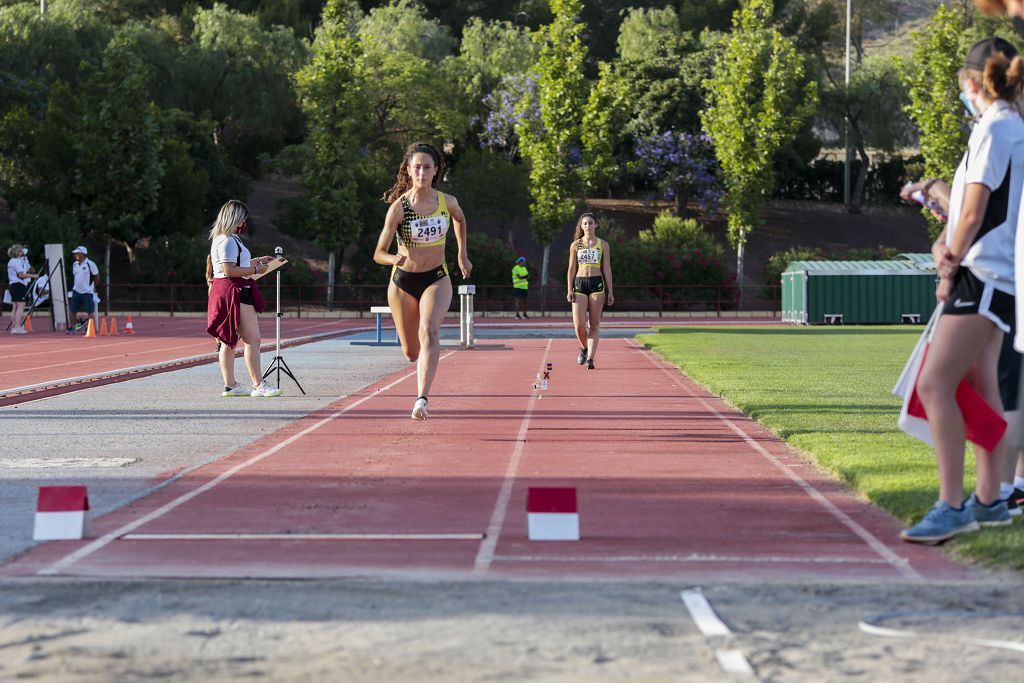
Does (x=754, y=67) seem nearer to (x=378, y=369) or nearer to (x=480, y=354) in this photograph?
(x=480, y=354)

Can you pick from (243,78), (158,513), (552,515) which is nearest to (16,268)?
(158,513)

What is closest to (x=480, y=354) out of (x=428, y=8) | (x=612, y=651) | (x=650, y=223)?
(x=612, y=651)

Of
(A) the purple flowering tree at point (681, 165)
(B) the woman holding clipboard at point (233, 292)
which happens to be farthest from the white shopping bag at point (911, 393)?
(A) the purple flowering tree at point (681, 165)

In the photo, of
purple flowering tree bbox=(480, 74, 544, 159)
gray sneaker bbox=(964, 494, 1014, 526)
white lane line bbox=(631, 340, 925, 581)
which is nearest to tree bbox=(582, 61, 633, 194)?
purple flowering tree bbox=(480, 74, 544, 159)

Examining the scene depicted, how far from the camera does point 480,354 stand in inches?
1016

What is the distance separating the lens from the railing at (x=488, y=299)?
4831 centimetres

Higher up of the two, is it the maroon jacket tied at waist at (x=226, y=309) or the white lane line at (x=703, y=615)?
the maroon jacket tied at waist at (x=226, y=309)

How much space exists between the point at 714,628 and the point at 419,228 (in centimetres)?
734

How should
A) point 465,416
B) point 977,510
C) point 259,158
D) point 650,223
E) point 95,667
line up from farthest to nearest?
point 650,223, point 259,158, point 465,416, point 977,510, point 95,667

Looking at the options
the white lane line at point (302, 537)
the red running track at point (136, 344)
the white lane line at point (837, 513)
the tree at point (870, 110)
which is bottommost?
the red running track at point (136, 344)

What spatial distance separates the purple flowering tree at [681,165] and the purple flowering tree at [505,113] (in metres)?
6.28

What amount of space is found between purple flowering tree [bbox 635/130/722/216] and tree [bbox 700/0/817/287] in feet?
32.1

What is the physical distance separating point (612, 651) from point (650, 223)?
69.2m

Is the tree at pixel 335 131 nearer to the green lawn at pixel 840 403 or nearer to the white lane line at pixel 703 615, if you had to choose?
the green lawn at pixel 840 403
